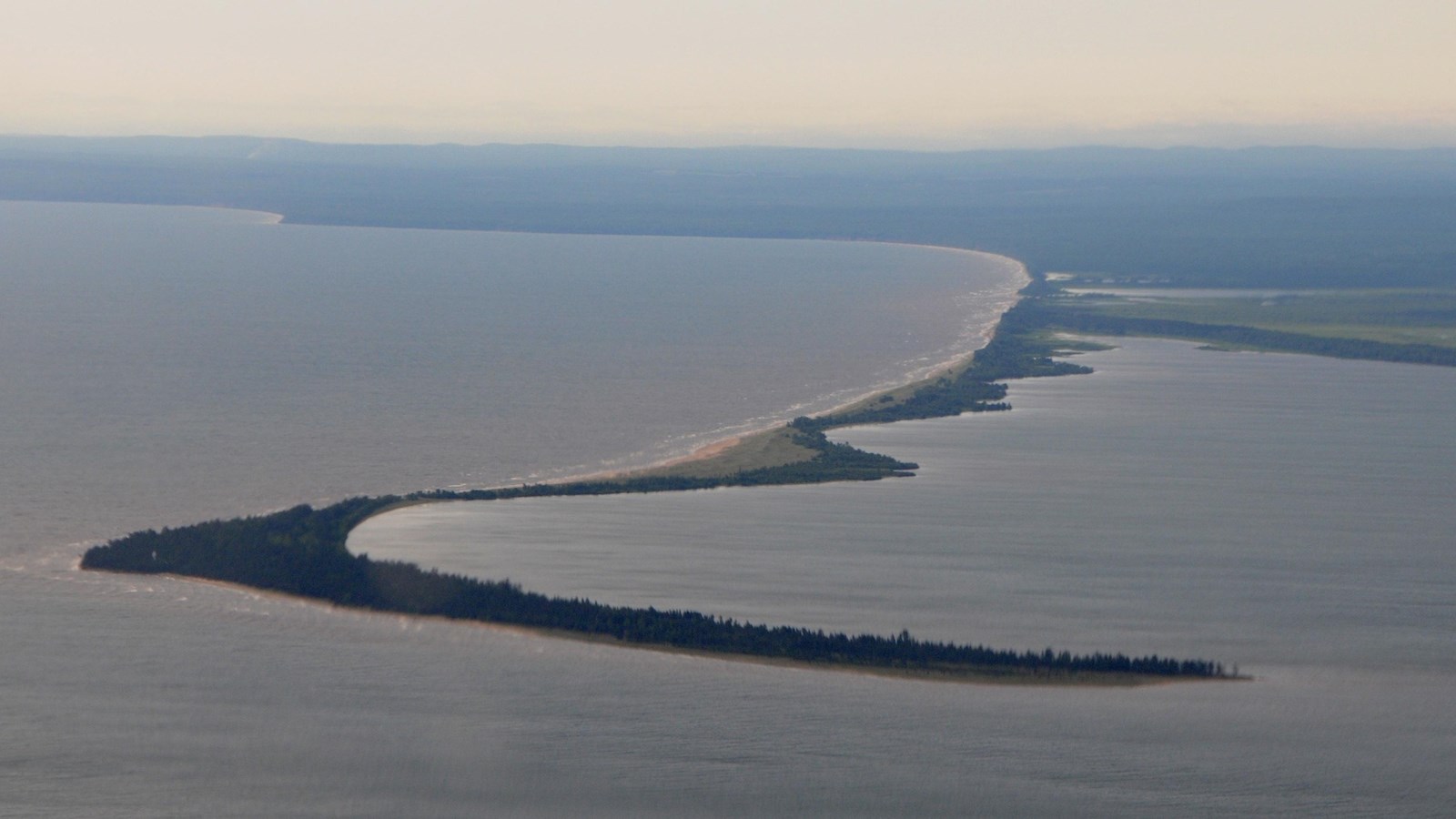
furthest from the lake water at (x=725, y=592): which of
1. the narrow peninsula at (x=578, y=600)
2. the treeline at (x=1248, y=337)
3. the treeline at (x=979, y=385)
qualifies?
the treeline at (x=1248, y=337)

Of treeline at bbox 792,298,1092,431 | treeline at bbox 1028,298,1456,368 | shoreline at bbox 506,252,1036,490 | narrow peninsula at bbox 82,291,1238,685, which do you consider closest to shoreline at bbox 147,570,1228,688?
narrow peninsula at bbox 82,291,1238,685

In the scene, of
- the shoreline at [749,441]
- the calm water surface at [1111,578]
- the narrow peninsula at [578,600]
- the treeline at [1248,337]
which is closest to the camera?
the calm water surface at [1111,578]

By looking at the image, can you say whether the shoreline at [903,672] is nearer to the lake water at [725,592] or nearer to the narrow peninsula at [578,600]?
the narrow peninsula at [578,600]

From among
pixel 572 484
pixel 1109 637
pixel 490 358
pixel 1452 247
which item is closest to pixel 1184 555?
pixel 1109 637

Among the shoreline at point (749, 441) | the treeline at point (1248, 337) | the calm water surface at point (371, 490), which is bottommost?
the calm water surface at point (371, 490)

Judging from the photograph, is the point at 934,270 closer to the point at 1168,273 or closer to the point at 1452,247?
the point at 1168,273

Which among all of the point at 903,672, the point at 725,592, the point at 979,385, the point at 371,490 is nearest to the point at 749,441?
the point at 371,490
